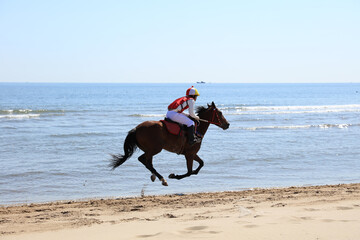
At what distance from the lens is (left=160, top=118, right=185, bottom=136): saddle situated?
1113cm

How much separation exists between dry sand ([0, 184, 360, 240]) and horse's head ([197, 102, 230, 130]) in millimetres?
2038

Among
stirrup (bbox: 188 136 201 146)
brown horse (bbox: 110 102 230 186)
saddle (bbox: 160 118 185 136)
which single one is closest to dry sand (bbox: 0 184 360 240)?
brown horse (bbox: 110 102 230 186)

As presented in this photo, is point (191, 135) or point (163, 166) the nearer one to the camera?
point (191, 135)

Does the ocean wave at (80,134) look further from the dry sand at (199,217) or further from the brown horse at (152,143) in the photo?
the dry sand at (199,217)

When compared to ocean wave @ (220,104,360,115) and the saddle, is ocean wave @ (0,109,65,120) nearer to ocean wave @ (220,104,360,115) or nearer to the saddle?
ocean wave @ (220,104,360,115)

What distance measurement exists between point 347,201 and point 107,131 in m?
21.1

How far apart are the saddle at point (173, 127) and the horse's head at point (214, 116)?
3.41 feet

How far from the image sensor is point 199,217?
7.99 m

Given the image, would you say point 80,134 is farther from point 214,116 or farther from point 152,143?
point 152,143

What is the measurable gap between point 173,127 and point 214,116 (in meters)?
1.35

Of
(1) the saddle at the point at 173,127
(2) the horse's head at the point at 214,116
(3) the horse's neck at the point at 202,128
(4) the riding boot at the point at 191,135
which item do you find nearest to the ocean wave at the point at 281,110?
(2) the horse's head at the point at 214,116

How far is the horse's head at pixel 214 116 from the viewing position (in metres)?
12.0

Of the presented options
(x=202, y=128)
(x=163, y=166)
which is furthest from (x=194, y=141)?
(x=163, y=166)

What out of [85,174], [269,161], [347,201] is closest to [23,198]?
[85,174]
